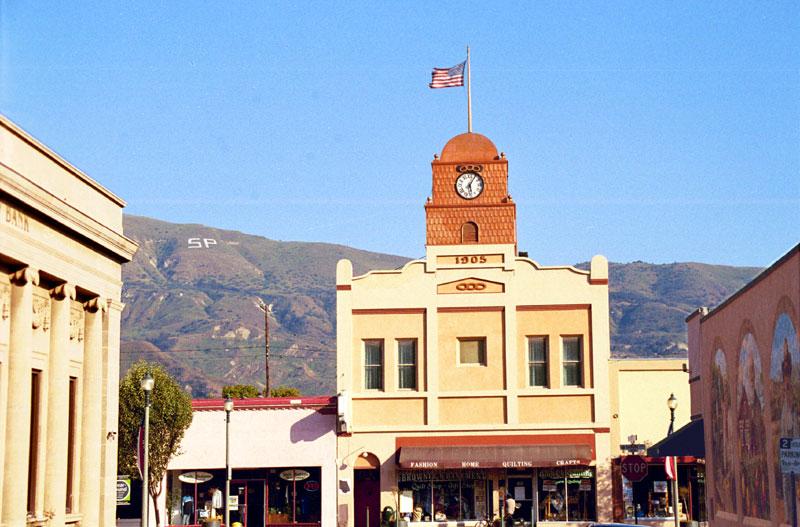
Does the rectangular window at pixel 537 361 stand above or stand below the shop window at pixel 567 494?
above

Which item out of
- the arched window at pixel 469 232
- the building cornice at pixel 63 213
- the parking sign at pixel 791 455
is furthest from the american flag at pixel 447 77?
the parking sign at pixel 791 455

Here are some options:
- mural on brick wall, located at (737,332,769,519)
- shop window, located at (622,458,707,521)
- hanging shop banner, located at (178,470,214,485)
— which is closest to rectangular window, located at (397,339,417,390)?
hanging shop banner, located at (178,470,214,485)

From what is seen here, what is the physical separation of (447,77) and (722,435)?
2231cm

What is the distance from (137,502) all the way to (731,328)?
31.2 metres

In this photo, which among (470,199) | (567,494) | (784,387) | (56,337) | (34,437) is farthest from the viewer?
(470,199)

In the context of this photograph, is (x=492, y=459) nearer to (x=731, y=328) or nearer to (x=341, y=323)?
(x=341, y=323)

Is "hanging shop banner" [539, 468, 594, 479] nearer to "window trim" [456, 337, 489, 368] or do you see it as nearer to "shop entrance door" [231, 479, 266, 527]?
"window trim" [456, 337, 489, 368]

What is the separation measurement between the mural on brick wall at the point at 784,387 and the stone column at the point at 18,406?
1819 cm

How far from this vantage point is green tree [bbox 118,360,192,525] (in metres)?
52.6

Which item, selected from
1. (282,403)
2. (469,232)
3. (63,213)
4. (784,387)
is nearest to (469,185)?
(469,232)

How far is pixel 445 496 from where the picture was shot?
51938 millimetres

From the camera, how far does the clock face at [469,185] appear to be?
55.2 meters

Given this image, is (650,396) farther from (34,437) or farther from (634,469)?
(34,437)

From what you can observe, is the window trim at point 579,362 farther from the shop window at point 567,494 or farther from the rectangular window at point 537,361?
the shop window at point 567,494
